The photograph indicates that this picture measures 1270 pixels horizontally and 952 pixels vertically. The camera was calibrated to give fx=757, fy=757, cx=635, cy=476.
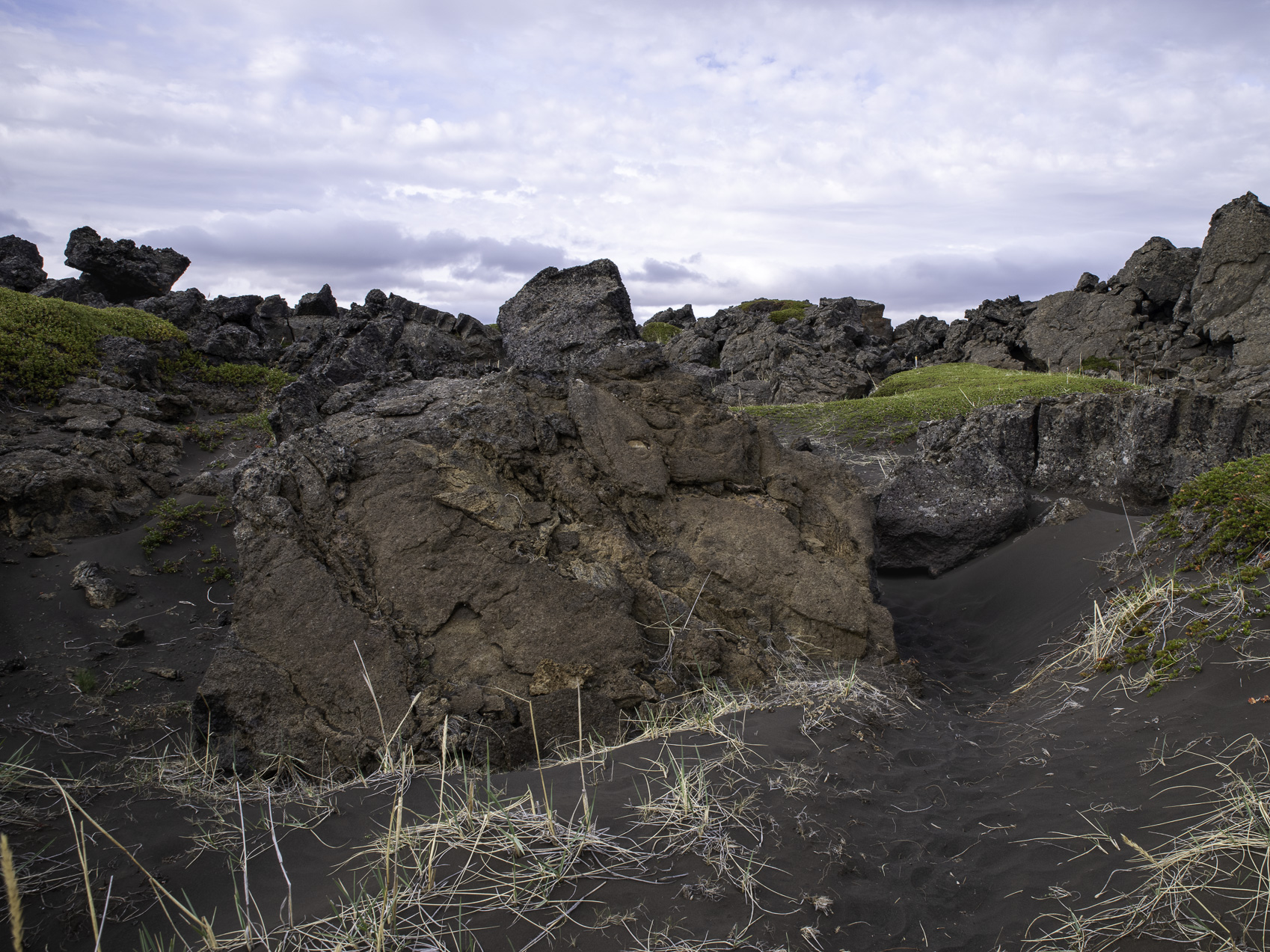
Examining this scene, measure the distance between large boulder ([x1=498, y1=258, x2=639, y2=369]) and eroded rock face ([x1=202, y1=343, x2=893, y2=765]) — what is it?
852 millimetres

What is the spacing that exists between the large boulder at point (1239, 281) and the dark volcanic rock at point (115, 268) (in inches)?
1138

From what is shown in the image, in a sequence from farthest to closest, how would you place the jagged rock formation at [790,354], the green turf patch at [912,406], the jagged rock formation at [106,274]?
the jagged rock formation at [790,354] → the jagged rock formation at [106,274] → the green turf patch at [912,406]

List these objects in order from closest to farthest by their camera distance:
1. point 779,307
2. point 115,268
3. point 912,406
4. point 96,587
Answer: point 96,587, point 912,406, point 115,268, point 779,307

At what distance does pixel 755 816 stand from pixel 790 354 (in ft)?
61.8

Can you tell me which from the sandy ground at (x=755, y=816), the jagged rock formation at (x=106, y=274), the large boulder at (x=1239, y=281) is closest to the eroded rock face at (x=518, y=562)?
the sandy ground at (x=755, y=816)

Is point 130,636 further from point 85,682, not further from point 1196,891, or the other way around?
point 1196,891

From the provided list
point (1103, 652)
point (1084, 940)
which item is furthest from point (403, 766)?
point (1103, 652)

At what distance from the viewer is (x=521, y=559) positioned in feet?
17.0

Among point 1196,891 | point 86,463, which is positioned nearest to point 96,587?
point 86,463

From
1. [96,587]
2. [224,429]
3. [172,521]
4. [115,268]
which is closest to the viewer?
[96,587]

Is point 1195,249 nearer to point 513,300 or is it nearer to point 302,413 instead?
point 513,300

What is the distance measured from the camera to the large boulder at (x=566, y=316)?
7465 mm

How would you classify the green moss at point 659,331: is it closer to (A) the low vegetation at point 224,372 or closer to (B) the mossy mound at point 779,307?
(B) the mossy mound at point 779,307

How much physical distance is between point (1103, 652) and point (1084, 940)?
2.95m
